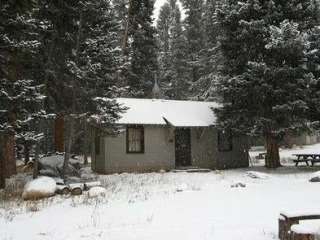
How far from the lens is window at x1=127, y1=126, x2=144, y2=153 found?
989 inches

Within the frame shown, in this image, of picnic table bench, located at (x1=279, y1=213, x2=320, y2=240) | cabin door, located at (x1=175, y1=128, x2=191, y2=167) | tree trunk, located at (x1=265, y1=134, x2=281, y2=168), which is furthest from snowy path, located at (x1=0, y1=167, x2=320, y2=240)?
cabin door, located at (x1=175, y1=128, x2=191, y2=167)

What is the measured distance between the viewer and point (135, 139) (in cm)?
2533

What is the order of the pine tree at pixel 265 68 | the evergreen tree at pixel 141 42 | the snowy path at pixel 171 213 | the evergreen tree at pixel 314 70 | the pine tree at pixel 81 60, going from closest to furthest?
the snowy path at pixel 171 213 < the pine tree at pixel 81 60 < the pine tree at pixel 265 68 < the evergreen tree at pixel 314 70 < the evergreen tree at pixel 141 42

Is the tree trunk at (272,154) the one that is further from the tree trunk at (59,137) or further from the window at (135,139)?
the tree trunk at (59,137)

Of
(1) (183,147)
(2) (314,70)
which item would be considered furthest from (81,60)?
(2) (314,70)

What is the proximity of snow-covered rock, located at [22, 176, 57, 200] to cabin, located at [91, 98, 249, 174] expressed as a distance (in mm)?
7812

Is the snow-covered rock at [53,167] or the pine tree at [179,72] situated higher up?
the pine tree at [179,72]

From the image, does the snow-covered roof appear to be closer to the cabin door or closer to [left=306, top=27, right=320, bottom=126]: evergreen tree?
the cabin door

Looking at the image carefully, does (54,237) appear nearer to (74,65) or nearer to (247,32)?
(74,65)

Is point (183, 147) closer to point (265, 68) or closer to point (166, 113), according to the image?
point (166, 113)

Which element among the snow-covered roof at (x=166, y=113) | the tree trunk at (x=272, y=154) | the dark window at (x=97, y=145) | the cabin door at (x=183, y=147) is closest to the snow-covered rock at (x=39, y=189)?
the snow-covered roof at (x=166, y=113)

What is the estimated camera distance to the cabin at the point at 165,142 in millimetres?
24734

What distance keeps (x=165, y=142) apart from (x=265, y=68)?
23.5 ft

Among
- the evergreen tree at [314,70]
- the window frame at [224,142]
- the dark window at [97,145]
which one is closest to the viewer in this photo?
the evergreen tree at [314,70]
